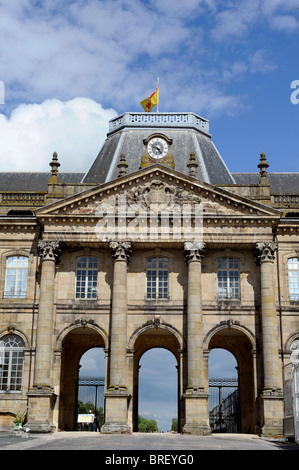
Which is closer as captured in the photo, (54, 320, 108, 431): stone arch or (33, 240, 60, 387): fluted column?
(33, 240, 60, 387): fluted column

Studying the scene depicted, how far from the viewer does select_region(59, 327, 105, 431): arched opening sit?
36.8 metres

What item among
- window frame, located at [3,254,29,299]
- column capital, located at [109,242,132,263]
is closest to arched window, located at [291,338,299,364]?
column capital, located at [109,242,132,263]

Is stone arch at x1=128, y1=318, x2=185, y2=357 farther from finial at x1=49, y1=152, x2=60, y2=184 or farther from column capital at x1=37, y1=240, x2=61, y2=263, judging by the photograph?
finial at x1=49, y1=152, x2=60, y2=184

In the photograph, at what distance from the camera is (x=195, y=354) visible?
3412 centimetres

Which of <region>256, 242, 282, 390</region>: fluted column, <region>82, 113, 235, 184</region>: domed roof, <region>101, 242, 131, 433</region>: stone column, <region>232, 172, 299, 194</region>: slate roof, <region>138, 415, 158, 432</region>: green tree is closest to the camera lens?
<region>101, 242, 131, 433</region>: stone column

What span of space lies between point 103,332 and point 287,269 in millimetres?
10540

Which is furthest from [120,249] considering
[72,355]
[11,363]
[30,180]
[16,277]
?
[30,180]

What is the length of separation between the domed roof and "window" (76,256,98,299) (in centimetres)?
585

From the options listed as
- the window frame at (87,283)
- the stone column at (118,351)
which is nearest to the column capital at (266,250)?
the stone column at (118,351)

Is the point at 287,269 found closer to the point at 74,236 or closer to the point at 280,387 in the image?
the point at 280,387

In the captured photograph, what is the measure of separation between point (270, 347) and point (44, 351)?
37.1 ft
